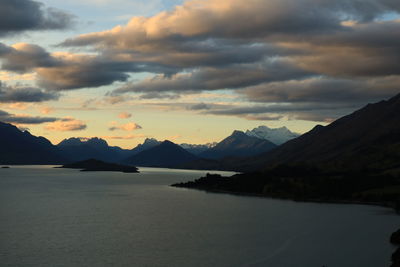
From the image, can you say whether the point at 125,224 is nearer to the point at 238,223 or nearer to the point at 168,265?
the point at 238,223

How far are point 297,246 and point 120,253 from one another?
162 feet

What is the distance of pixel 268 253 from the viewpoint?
433 ft

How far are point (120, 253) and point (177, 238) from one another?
2751 cm

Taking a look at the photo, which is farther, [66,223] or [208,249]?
[66,223]

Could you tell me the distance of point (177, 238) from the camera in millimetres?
152750

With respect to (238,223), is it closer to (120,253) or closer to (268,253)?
(268,253)

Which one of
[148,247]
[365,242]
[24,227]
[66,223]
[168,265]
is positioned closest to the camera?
[168,265]

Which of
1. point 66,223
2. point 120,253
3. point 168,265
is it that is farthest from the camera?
point 66,223

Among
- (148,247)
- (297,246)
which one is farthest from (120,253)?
(297,246)

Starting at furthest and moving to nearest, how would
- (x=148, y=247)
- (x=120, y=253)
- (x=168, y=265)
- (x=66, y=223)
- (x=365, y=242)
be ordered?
(x=66, y=223), (x=365, y=242), (x=148, y=247), (x=120, y=253), (x=168, y=265)

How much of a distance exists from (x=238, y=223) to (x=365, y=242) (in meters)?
53.4

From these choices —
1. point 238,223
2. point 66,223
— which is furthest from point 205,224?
point 66,223

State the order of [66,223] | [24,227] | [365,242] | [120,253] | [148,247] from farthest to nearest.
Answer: [66,223] < [24,227] < [365,242] < [148,247] < [120,253]

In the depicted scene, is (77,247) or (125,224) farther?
(125,224)
